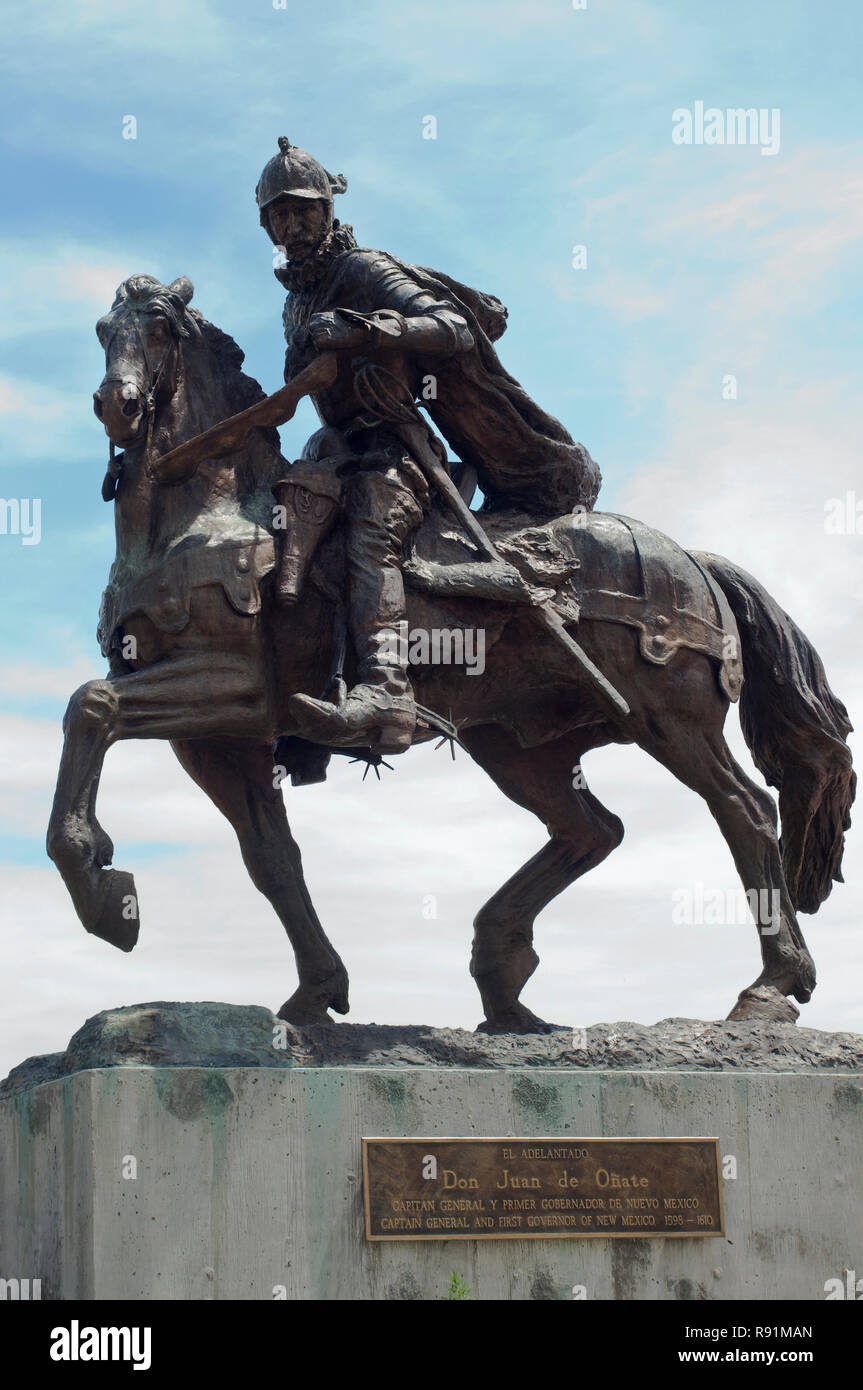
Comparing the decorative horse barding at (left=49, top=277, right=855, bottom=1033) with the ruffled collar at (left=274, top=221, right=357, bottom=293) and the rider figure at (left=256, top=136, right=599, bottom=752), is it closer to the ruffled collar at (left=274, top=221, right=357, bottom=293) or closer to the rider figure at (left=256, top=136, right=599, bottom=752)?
the rider figure at (left=256, top=136, right=599, bottom=752)

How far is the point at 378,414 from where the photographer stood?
9617 millimetres

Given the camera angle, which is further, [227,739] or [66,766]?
[227,739]

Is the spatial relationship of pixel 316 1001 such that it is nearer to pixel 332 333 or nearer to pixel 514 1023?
pixel 514 1023

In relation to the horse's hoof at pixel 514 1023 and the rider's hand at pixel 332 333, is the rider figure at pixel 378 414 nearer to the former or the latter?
the rider's hand at pixel 332 333

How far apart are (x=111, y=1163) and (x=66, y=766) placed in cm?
177

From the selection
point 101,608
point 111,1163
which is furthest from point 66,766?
point 111,1163

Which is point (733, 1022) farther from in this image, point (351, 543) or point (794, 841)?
point (351, 543)

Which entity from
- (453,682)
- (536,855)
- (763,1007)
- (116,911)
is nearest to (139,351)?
(453,682)

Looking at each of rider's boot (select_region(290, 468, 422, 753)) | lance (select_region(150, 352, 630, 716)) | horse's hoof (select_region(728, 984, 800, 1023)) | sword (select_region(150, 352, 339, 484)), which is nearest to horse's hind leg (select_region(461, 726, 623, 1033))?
lance (select_region(150, 352, 630, 716))

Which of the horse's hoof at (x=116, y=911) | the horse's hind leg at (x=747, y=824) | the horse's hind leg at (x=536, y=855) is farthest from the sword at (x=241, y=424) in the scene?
the horse's hind leg at (x=747, y=824)

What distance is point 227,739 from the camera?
30.8 feet

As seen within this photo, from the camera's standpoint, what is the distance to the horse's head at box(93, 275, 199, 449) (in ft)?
29.5

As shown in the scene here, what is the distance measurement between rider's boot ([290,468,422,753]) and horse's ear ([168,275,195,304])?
4.15 ft

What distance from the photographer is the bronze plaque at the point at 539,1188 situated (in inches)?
316
